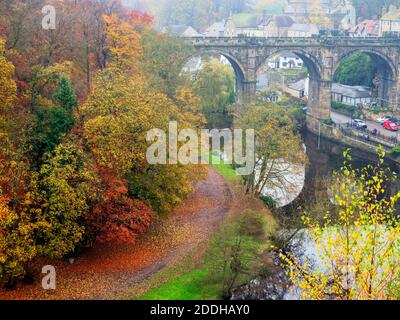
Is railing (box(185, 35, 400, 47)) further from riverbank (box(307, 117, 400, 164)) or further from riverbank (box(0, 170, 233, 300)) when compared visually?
riverbank (box(0, 170, 233, 300))

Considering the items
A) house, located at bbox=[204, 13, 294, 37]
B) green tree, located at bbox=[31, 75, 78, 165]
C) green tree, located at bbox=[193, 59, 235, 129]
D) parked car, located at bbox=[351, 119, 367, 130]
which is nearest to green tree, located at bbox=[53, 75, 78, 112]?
green tree, located at bbox=[31, 75, 78, 165]

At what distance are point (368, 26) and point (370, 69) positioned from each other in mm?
31416

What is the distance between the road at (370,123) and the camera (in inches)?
2255

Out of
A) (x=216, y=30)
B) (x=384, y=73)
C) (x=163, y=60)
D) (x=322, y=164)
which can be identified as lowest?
(x=322, y=164)

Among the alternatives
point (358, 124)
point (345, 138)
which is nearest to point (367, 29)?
point (358, 124)

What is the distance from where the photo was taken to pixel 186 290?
83.5ft

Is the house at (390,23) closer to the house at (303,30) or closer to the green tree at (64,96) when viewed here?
the house at (303,30)

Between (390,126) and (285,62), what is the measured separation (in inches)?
1832

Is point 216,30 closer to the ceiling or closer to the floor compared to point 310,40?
closer to the ceiling

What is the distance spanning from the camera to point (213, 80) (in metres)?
61.8

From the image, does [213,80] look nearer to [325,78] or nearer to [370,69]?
[325,78]

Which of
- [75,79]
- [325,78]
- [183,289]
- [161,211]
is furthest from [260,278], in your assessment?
[325,78]

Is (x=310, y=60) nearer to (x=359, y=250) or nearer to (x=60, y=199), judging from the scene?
(x=60, y=199)

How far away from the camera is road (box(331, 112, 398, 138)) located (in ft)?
188
